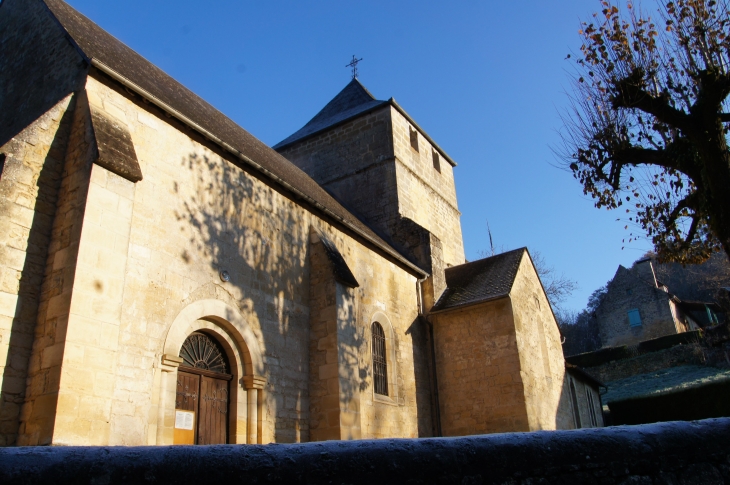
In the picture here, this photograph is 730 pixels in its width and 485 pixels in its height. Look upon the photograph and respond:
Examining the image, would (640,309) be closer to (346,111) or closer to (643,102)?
(346,111)

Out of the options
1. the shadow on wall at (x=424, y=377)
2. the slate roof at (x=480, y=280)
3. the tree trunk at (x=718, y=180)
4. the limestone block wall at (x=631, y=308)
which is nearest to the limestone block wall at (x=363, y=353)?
the shadow on wall at (x=424, y=377)

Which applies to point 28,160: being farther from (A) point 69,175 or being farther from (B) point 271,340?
(B) point 271,340

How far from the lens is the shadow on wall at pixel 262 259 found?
28.8 ft

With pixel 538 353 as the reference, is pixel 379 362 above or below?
below

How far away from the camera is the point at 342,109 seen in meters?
21.3

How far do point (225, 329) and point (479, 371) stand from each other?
702 cm

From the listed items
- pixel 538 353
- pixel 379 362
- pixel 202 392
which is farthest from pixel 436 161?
pixel 202 392

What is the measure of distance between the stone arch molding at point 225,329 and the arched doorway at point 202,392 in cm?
20

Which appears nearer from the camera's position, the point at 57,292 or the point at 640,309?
the point at 57,292

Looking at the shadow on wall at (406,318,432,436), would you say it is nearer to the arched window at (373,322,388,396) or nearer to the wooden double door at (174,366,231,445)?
the arched window at (373,322,388,396)

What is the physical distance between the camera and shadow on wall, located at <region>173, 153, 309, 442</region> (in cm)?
877

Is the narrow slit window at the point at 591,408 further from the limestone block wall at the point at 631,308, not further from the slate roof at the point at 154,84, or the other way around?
the limestone block wall at the point at 631,308

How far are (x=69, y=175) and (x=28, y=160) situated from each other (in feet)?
1.57

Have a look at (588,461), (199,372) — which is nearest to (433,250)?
(199,372)
